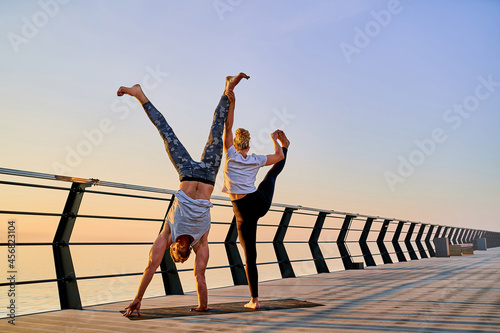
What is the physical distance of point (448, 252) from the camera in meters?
15.4

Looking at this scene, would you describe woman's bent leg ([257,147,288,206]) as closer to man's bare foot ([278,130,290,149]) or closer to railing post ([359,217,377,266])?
man's bare foot ([278,130,290,149])

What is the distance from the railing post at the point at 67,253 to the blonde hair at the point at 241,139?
126 cm

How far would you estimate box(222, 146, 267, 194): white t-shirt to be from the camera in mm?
3643

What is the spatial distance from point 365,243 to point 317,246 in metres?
2.63

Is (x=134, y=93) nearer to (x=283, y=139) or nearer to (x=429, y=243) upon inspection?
(x=283, y=139)

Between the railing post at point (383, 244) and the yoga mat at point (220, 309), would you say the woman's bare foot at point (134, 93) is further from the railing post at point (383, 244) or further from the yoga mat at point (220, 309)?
the railing post at point (383, 244)

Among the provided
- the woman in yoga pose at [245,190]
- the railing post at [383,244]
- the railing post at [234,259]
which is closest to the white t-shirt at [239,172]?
the woman in yoga pose at [245,190]

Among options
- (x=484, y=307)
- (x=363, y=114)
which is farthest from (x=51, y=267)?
(x=363, y=114)

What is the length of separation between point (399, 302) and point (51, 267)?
2681 millimetres

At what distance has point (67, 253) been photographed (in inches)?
144

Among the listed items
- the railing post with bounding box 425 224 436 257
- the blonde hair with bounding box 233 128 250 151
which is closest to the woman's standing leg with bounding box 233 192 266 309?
the blonde hair with bounding box 233 128 250 151

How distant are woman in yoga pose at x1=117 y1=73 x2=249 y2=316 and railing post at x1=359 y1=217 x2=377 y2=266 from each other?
23.8ft

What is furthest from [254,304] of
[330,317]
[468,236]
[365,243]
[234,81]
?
[468,236]

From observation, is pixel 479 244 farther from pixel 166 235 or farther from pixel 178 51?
pixel 166 235
